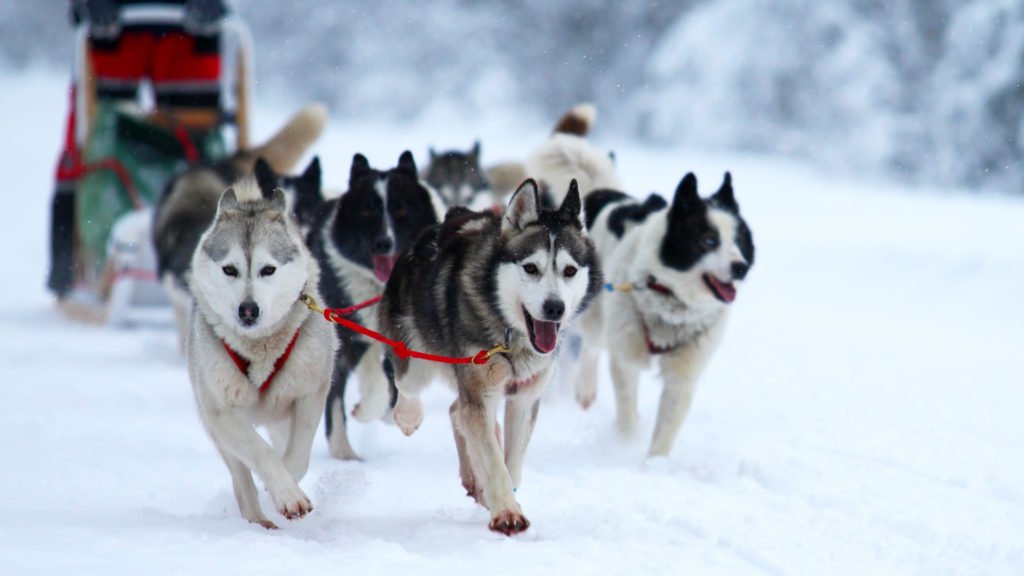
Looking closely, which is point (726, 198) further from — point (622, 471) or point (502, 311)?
point (502, 311)

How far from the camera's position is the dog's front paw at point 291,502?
2697 millimetres

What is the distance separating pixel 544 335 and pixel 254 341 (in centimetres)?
71

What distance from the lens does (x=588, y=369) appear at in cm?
511

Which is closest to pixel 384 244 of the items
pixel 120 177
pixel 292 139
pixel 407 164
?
pixel 407 164

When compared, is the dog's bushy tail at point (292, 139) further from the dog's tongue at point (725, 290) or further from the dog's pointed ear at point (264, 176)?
the dog's tongue at point (725, 290)

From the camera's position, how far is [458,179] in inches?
239

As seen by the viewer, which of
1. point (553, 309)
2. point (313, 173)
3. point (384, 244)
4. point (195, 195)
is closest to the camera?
point (553, 309)

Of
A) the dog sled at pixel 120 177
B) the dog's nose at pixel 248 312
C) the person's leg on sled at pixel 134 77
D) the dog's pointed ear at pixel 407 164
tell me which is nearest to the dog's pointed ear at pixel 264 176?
the dog's pointed ear at pixel 407 164

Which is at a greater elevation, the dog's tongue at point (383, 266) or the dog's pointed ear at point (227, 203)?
the dog's pointed ear at point (227, 203)

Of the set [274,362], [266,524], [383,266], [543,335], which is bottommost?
[266,524]

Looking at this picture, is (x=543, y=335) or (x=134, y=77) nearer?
(x=543, y=335)

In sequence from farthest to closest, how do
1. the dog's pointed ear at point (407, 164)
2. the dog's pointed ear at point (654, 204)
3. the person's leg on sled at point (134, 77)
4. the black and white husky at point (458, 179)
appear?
the person's leg on sled at point (134, 77), the black and white husky at point (458, 179), the dog's pointed ear at point (654, 204), the dog's pointed ear at point (407, 164)

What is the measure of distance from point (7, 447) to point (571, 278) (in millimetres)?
2076

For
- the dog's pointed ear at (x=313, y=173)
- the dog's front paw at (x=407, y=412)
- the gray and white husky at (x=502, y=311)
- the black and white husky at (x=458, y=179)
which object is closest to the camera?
the gray and white husky at (x=502, y=311)
